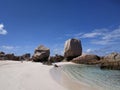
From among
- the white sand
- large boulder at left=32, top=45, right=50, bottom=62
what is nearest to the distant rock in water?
the white sand

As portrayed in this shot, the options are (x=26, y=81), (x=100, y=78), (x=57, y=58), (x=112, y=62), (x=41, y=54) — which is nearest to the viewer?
(x=26, y=81)

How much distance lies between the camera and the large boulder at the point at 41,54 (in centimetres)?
4919

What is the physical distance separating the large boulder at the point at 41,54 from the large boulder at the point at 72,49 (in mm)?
5267

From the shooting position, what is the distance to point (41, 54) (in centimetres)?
4934

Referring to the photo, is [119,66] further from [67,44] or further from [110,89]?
[67,44]

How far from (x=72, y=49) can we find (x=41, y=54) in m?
8.56

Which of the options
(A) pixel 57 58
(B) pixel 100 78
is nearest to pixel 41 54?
(A) pixel 57 58

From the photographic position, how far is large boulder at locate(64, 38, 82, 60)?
5125 centimetres

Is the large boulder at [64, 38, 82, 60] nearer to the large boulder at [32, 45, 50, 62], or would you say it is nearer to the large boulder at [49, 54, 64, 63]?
the large boulder at [49, 54, 64, 63]

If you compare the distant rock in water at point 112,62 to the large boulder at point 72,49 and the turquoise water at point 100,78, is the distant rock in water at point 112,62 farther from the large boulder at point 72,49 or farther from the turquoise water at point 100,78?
the large boulder at point 72,49

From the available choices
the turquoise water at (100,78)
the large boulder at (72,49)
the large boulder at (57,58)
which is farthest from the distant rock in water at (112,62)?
the large boulder at (57,58)

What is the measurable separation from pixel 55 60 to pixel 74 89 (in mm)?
41573

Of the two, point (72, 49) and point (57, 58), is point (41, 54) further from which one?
point (72, 49)

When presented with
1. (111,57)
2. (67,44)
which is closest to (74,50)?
(67,44)
